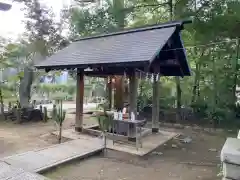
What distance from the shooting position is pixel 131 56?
5.71 metres

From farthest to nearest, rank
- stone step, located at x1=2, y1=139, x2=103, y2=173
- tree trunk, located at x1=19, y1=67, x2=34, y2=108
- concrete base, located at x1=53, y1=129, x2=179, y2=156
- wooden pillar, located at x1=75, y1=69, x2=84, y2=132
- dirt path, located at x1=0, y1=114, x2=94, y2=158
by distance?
tree trunk, located at x1=19, y1=67, x2=34, y2=108 < wooden pillar, located at x1=75, y1=69, x2=84, y2=132 < dirt path, located at x1=0, y1=114, x2=94, y2=158 < concrete base, located at x1=53, y1=129, x2=179, y2=156 < stone step, located at x1=2, y1=139, x2=103, y2=173

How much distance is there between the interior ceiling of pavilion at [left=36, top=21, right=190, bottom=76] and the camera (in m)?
5.71

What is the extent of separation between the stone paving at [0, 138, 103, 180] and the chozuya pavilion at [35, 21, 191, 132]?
5.09 ft

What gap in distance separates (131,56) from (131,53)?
22cm

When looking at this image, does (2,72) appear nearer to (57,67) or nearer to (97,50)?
(57,67)

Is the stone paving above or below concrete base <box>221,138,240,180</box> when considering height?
below

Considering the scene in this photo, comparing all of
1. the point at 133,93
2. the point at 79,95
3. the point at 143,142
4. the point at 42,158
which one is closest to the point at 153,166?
the point at 143,142

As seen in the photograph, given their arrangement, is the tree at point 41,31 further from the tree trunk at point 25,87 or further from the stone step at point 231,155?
the stone step at point 231,155

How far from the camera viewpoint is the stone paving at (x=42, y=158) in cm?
377

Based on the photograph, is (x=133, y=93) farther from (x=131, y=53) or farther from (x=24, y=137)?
(x=24, y=137)

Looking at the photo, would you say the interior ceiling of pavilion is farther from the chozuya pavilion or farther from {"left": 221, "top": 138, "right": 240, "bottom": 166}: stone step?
{"left": 221, "top": 138, "right": 240, "bottom": 166}: stone step

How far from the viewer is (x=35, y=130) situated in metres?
8.26

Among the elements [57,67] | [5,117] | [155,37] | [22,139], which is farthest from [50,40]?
[155,37]

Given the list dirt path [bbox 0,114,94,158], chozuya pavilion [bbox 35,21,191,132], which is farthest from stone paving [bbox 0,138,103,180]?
chozuya pavilion [bbox 35,21,191,132]
